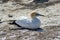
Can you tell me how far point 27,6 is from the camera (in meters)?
8.84

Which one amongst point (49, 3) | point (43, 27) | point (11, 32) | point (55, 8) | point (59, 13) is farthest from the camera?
point (49, 3)

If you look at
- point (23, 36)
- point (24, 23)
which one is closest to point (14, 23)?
point (24, 23)

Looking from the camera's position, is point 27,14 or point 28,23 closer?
point 28,23

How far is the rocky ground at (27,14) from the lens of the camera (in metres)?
5.76

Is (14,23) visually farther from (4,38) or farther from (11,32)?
(4,38)

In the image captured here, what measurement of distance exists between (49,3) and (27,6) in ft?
2.82

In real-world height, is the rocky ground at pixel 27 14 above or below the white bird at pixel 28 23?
below

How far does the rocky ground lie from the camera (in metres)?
5.76

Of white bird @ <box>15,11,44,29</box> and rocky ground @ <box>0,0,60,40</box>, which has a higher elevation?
white bird @ <box>15,11,44,29</box>

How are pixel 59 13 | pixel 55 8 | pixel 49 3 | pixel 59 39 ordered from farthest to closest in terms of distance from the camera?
pixel 49 3 → pixel 55 8 → pixel 59 13 → pixel 59 39

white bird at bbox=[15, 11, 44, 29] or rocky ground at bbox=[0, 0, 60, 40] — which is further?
white bird at bbox=[15, 11, 44, 29]

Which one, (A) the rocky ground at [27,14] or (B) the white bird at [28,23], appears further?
(B) the white bird at [28,23]

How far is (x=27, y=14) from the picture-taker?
25.0 feet

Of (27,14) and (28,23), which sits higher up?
(28,23)
